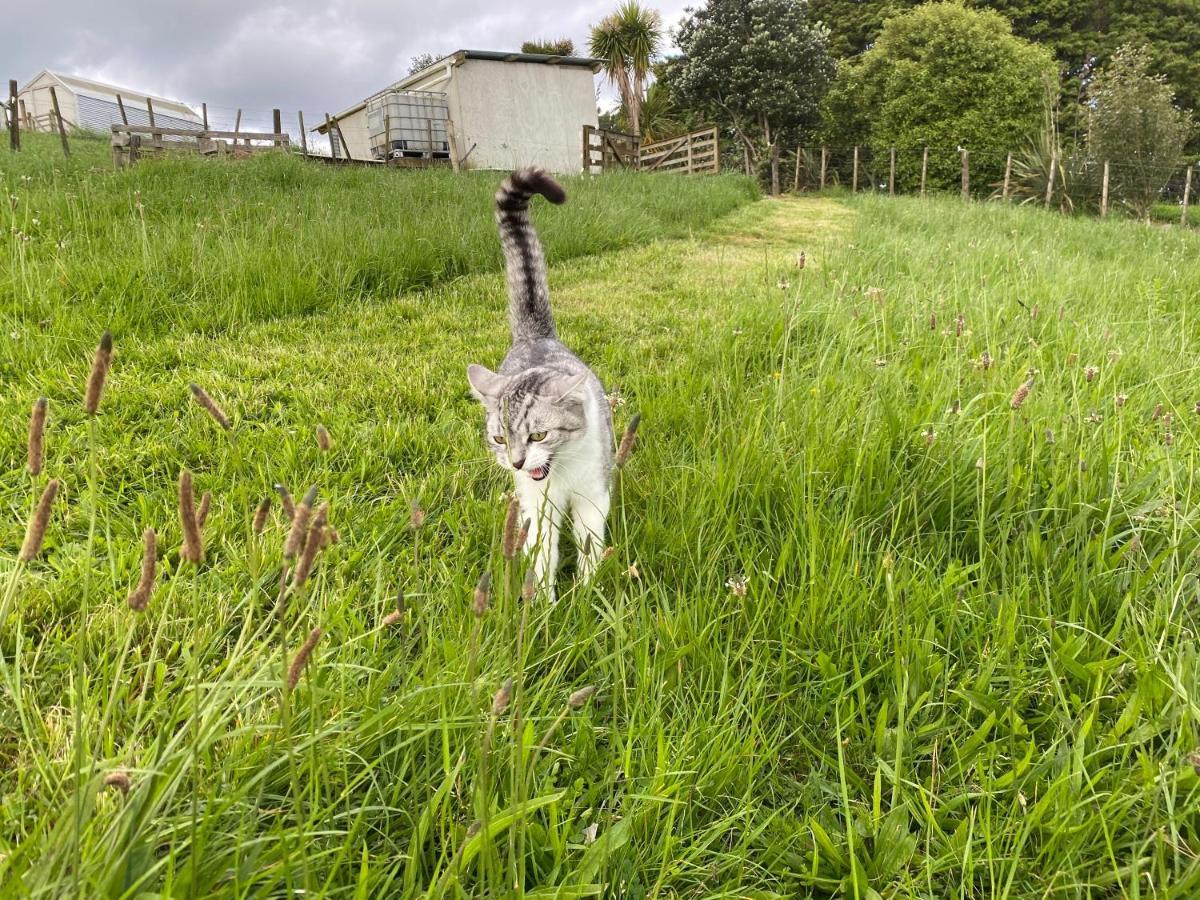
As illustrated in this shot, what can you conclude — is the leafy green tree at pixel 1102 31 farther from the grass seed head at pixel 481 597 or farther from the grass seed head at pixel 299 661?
the grass seed head at pixel 299 661

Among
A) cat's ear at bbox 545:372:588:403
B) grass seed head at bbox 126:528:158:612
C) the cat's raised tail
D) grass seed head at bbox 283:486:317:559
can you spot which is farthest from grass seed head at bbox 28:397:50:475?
the cat's raised tail

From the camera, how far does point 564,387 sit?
260cm

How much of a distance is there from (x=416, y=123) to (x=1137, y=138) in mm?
22634

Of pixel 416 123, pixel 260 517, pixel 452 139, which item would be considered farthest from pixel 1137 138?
pixel 260 517

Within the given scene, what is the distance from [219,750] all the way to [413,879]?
1.89ft

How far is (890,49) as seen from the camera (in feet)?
93.0

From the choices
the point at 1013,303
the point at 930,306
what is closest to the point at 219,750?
the point at 930,306

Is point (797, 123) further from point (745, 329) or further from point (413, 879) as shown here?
point (413, 879)

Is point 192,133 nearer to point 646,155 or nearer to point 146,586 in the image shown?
point 646,155

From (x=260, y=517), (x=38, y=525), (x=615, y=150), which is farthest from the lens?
(x=615, y=150)

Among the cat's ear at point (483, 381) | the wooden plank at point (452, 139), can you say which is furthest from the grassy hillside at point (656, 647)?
the wooden plank at point (452, 139)

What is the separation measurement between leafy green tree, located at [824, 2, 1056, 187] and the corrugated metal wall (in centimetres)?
3784

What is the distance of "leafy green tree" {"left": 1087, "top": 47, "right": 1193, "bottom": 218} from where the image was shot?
18734mm

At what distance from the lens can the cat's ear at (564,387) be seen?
2562 millimetres
